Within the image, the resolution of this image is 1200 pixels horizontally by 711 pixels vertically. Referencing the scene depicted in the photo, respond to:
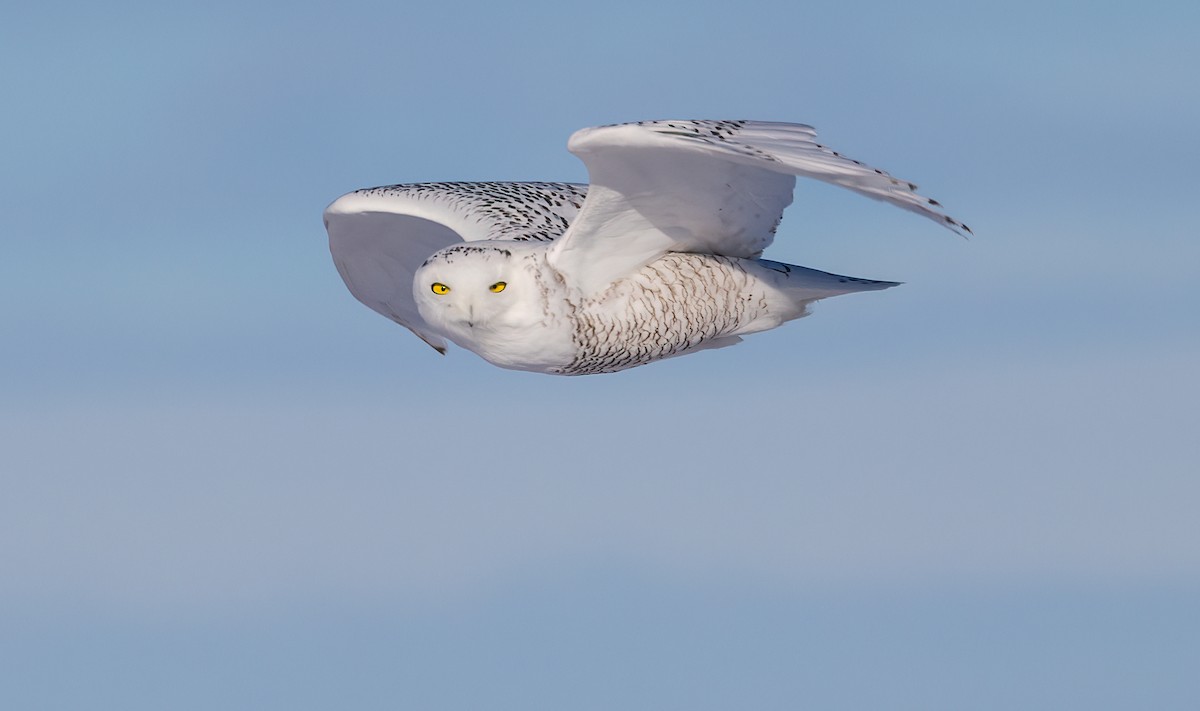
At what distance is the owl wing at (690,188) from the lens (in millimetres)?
10236

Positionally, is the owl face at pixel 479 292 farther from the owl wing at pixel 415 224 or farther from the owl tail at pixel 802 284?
the owl tail at pixel 802 284

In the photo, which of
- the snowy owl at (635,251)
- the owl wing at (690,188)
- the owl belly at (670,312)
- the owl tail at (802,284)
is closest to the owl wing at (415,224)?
the snowy owl at (635,251)

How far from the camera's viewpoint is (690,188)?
11.8 meters

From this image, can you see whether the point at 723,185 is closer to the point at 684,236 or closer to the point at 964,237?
the point at 684,236

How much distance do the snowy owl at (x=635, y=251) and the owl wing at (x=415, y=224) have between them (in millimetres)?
26

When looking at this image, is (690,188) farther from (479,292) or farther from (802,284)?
(479,292)

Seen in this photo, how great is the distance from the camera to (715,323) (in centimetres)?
1254

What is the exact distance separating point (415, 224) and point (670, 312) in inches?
117

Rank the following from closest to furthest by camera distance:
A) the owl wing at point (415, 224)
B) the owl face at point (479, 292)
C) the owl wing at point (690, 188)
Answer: the owl wing at point (690, 188)
the owl face at point (479, 292)
the owl wing at point (415, 224)

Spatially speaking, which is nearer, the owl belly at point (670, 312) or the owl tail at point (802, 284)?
the owl belly at point (670, 312)

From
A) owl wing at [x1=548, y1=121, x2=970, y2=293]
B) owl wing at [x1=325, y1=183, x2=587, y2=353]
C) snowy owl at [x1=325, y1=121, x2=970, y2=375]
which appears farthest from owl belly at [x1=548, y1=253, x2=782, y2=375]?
owl wing at [x1=325, y1=183, x2=587, y2=353]

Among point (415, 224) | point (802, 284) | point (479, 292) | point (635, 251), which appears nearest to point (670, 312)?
point (635, 251)

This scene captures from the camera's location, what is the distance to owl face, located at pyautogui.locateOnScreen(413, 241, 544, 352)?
11.2 meters

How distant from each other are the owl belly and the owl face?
1.63ft
